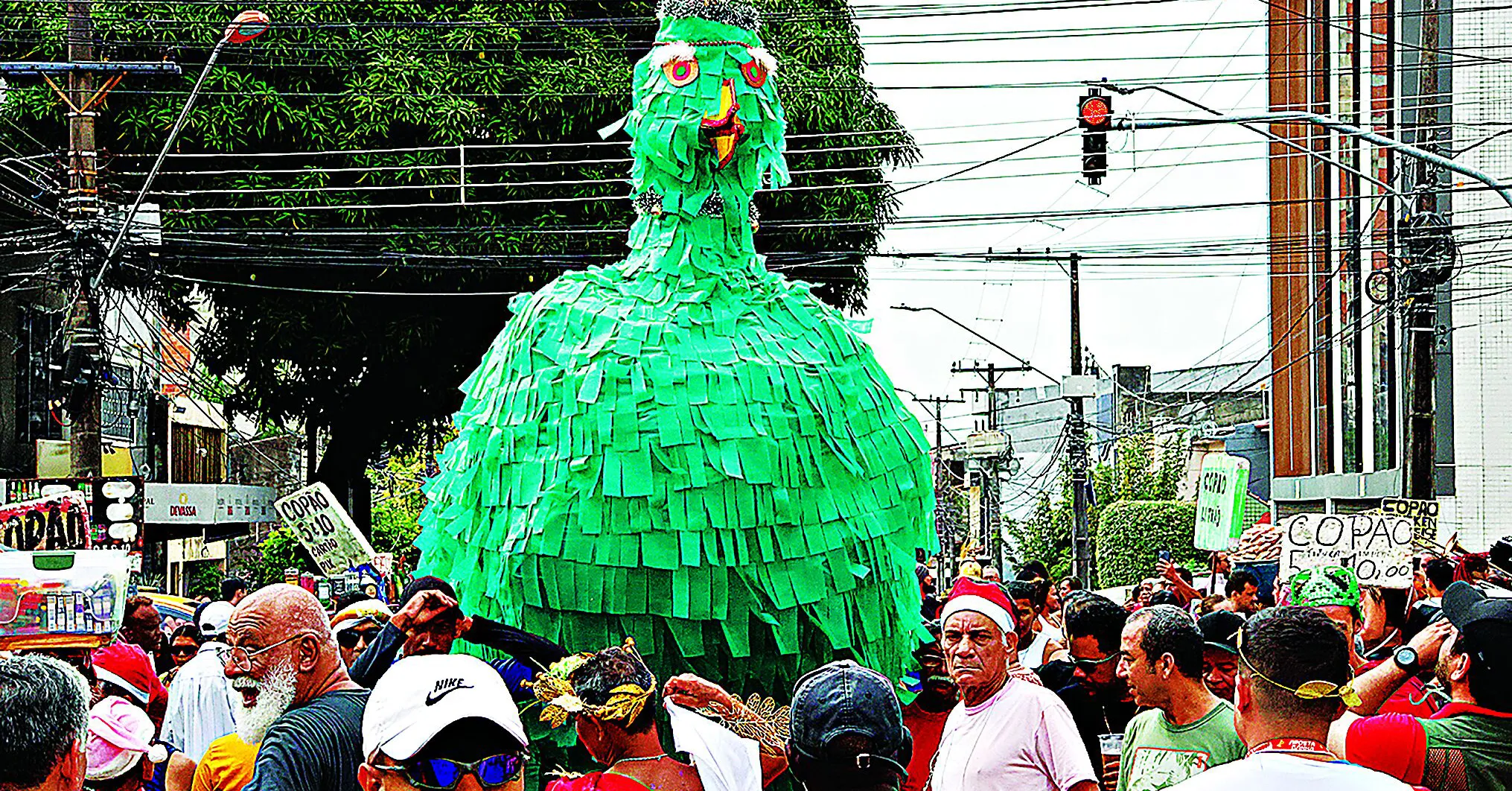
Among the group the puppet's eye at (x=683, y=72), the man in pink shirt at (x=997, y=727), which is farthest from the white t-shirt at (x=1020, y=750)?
the puppet's eye at (x=683, y=72)

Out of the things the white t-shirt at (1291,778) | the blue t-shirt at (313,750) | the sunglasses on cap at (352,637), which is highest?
the white t-shirt at (1291,778)

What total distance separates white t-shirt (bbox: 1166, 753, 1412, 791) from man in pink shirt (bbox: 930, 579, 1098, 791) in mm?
1703

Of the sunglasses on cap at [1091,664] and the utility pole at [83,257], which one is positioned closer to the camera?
the sunglasses on cap at [1091,664]

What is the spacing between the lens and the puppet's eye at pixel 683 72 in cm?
754

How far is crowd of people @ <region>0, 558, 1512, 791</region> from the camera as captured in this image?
3318 millimetres

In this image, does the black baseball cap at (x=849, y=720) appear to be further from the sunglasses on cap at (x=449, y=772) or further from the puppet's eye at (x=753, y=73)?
the puppet's eye at (x=753, y=73)

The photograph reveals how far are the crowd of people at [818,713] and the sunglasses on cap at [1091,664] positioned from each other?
0.04 ft

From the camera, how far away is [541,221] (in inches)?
792

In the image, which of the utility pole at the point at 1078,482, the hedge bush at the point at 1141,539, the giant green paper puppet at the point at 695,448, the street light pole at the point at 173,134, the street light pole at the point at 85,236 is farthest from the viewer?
the hedge bush at the point at 1141,539

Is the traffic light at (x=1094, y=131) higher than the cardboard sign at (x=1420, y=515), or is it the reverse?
the traffic light at (x=1094, y=131)

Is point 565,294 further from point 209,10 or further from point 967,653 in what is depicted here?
point 209,10

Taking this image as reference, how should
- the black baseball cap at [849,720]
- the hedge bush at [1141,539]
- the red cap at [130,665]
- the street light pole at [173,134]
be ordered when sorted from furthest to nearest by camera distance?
the hedge bush at [1141,539] → the street light pole at [173,134] → the red cap at [130,665] → the black baseball cap at [849,720]

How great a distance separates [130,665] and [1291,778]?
5.63 metres

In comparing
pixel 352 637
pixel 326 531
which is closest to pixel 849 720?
pixel 352 637
